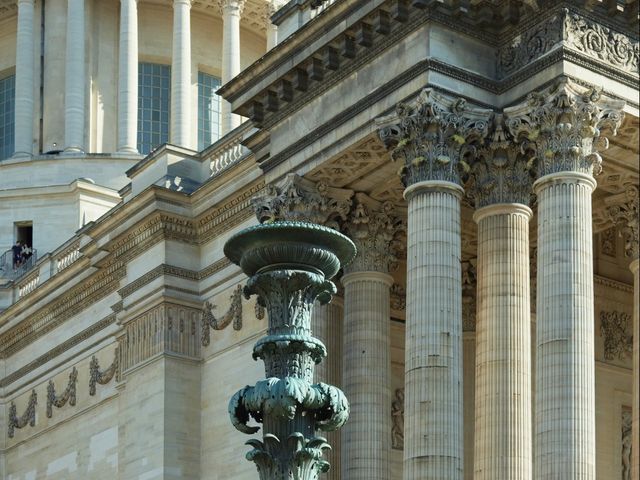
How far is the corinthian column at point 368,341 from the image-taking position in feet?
122

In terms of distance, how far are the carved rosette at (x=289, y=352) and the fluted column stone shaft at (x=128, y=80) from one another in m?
44.8

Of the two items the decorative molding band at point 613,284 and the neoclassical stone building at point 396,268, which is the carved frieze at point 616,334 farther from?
the decorative molding band at point 613,284

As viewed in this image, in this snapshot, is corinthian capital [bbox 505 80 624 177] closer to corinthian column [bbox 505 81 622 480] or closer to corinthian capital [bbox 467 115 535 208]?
corinthian column [bbox 505 81 622 480]

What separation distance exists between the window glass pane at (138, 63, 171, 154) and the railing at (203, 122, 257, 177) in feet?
70.5

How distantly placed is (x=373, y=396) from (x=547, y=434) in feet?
21.2

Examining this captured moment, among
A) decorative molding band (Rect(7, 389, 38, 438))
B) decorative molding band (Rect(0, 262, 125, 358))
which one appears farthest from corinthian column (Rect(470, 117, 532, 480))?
decorative molding band (Rect(7, 389, 38, 438))

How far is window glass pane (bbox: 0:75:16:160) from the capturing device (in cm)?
6794

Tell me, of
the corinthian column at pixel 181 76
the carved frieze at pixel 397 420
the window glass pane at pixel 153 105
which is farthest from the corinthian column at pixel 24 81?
the carved frieze at pixel 397 420

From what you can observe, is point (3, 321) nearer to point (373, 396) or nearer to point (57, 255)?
point (57, 255)

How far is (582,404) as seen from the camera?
104 ft

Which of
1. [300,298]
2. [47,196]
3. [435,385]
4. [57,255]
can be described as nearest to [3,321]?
[57,255]

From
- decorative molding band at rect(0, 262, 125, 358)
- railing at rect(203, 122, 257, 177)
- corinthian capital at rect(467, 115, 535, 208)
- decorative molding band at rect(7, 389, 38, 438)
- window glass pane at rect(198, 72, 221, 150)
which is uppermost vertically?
window glass pane at rect(198, 72, 221, 150)

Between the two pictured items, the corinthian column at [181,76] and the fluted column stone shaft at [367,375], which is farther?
the corinthian column at [181,76]

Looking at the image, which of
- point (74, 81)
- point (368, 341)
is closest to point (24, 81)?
point (74, 81)
